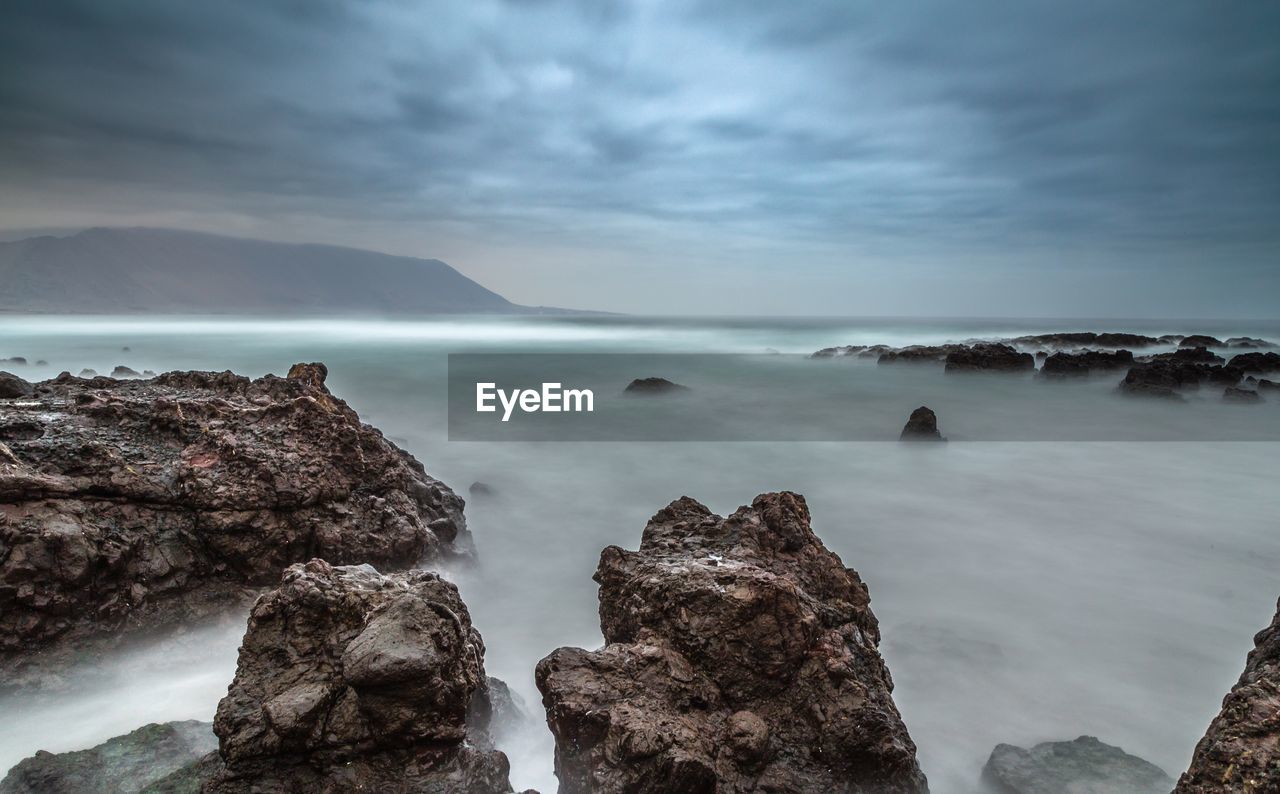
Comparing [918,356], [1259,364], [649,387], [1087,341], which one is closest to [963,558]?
[649,387]

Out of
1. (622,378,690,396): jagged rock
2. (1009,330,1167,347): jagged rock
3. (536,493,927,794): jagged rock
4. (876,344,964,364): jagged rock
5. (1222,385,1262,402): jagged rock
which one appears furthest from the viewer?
(1009,330,1167,347): jagged rock

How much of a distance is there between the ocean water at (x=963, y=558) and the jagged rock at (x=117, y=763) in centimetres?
47

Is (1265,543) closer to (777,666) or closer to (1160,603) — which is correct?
(1160,603)

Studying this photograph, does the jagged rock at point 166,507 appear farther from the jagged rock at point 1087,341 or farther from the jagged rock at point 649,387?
the jagged rock at point 1087,341

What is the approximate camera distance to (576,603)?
6.44 metres

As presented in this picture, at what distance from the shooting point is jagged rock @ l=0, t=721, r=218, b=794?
2.96 meters

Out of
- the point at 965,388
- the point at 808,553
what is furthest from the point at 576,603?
the point at 965,388

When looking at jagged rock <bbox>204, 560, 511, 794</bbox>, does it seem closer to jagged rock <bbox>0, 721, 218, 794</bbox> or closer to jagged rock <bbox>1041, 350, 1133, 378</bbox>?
jagged rock <bbox>0, 721, 218, 794</bbox>

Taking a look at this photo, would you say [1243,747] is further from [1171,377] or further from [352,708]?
[1171,377]

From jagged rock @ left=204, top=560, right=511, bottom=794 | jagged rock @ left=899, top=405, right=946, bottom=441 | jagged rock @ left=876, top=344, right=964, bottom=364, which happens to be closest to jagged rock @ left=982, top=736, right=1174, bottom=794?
Answer: jagged rock @ left=204, top=560, right=511, bottom=794

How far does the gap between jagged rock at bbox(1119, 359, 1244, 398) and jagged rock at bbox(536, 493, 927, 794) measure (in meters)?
21.1

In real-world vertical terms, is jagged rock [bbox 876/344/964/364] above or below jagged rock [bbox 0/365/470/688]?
above

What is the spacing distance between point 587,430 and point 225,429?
33.1 ft

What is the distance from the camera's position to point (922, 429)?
45.1 ft
